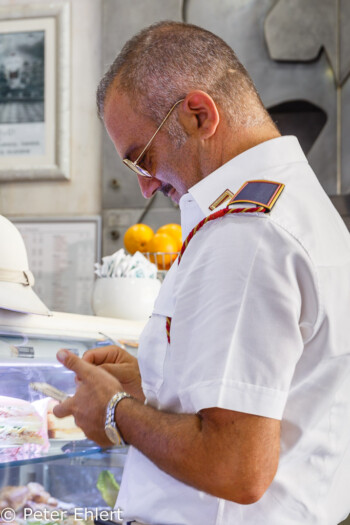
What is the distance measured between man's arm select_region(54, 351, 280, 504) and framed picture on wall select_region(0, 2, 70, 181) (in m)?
2.43

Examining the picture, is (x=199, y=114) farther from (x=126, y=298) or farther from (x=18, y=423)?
(x=126, y=298)

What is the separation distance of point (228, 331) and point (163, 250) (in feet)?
4.52

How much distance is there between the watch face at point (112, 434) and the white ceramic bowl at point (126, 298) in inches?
34.5

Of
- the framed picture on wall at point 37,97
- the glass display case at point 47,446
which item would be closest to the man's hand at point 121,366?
the glass display case at point 47,446

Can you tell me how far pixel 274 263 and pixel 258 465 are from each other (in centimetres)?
23

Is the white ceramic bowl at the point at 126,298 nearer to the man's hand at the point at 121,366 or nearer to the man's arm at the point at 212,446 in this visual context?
the man's hand at the point at 121,366

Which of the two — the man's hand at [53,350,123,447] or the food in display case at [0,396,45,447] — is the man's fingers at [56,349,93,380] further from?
the food in display case at [0,396,45,447]

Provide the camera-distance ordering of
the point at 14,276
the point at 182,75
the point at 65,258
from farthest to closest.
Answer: the point at 65,258 < the point at 14,276 < the point at 182,75

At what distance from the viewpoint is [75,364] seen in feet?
3.16

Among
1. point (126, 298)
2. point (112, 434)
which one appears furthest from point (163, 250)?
point (112, 434)

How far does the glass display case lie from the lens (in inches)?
47.8

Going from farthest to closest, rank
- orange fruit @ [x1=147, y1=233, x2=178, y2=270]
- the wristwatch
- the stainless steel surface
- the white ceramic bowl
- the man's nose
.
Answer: the stainless steel surface, orange fruit @ [x1=147, y1=233, x2=178, y2=270], the white ceramic bowl, the man's nose, the wristwatch

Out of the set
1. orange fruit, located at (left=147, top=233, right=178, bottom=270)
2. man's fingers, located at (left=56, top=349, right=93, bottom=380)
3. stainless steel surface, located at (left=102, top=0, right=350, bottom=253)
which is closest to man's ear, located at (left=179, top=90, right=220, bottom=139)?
man's fingers, located at (left=56, top=349, right=93, bottom=380)

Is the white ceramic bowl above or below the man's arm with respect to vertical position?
below
